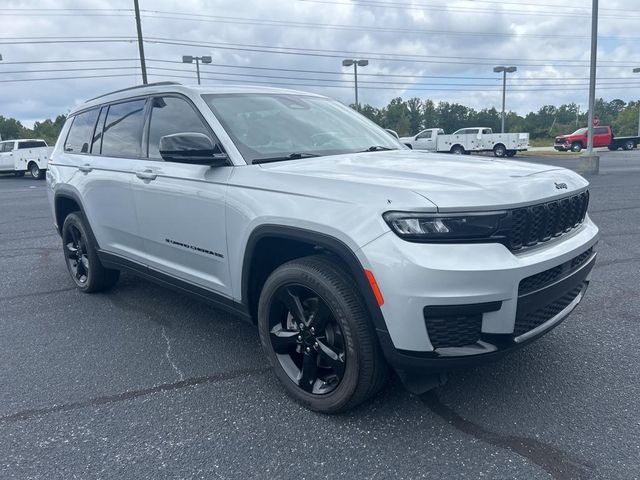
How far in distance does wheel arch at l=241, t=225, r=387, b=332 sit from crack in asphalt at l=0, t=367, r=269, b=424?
0.43 m

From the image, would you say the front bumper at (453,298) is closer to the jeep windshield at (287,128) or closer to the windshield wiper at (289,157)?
the windshield wiper at (289,157)

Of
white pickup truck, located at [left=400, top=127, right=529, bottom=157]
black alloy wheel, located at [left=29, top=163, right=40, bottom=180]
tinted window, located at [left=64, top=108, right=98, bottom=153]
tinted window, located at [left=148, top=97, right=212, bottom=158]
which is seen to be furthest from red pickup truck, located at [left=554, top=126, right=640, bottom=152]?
tinted window, located at [left=148, top=97, right=212, bottom=158]

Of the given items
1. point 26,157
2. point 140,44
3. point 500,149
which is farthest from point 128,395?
point 500,149

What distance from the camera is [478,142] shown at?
101 feet

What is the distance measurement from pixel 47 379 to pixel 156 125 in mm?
1929

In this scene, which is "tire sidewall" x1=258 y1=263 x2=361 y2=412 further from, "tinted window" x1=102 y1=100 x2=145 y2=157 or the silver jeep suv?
"tinted window" x1=102 y1=100 x2=145 y2=157

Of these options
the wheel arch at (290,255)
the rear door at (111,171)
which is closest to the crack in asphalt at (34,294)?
the rear door at (111,171)

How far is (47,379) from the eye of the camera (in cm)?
344

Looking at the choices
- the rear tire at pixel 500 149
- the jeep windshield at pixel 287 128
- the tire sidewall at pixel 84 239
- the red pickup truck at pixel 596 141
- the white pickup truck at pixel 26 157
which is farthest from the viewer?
the red pickup truck at pixel 596 141

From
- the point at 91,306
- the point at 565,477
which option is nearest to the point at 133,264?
the point at 91,306

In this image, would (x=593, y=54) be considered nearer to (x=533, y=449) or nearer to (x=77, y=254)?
(x=77, y=254)

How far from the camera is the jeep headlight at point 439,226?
241cm

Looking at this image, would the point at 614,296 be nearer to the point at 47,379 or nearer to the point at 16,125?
the point at 47,379

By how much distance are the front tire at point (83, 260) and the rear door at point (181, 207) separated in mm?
1122
